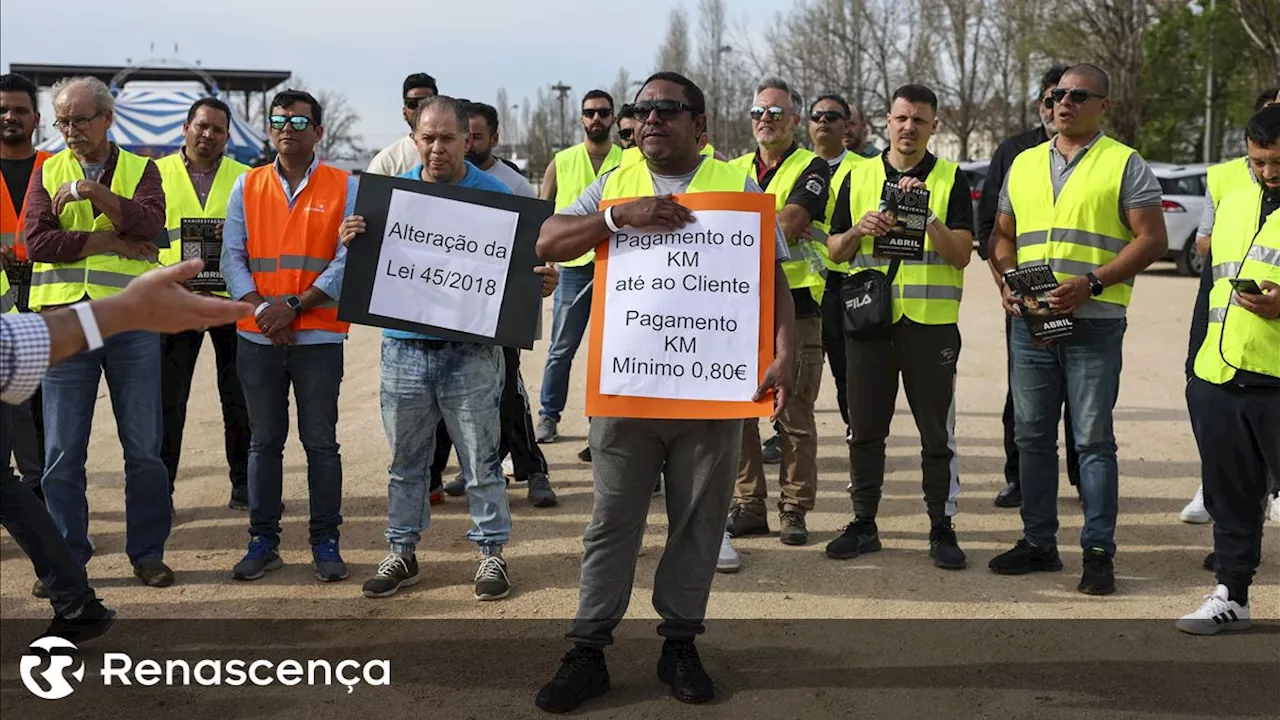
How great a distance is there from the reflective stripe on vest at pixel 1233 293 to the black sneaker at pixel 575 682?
2.93 m

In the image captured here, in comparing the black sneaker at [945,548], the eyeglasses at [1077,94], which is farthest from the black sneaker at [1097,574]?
the eyeglasses at [1077,94]

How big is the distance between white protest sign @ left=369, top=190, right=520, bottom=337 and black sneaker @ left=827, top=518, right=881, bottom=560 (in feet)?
7.09

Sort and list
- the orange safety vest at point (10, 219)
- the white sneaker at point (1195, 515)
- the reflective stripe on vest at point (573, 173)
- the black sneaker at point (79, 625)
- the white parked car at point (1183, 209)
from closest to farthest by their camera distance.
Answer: the black sneaker at point (79, 625), the orange safety vest at point (10, 219), the white sneaker at point (1195, 515), the reflective stripe on vest at point (573, 173), the white parked car at point (1183, 209)

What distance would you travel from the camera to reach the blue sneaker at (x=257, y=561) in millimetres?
6000

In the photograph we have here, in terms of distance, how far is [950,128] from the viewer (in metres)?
52.2

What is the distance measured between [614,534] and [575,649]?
46 cm

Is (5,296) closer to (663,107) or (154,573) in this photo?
(154,573)

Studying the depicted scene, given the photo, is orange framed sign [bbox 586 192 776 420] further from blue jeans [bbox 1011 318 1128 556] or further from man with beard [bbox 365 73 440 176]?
man with beard [bbox 365 73 440 176]

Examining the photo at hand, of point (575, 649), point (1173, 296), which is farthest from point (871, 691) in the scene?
point (1173, 296)

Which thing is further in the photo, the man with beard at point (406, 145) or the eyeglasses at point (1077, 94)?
the man with beard at point (406, 145)

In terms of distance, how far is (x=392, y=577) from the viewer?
5801 millimetres

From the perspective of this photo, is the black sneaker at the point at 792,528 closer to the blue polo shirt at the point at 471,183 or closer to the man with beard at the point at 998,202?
the man with beard at the point at 998,202

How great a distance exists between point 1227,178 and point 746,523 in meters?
3.07

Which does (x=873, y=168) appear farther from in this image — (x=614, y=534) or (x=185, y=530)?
(x=185, y=530)
